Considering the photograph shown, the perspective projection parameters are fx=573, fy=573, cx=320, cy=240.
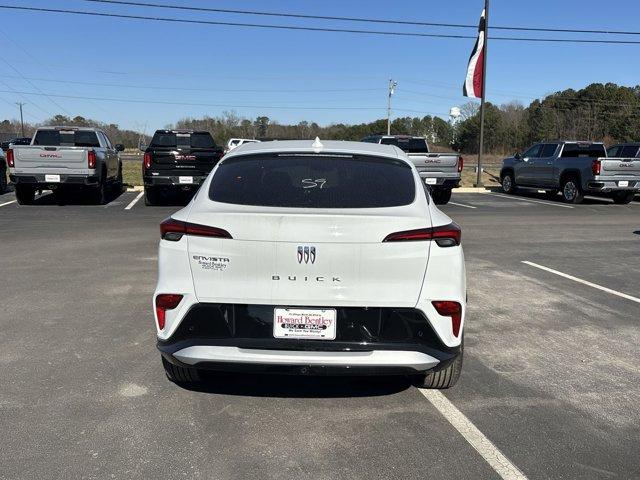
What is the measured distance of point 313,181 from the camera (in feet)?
12.6

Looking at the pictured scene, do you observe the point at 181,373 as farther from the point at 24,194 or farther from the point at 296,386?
the point at 24,194

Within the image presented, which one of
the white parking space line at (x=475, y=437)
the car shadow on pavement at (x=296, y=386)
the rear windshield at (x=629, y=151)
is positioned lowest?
the white parking space line at (x=475, y=437)

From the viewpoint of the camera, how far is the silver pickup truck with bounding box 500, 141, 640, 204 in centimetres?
1711

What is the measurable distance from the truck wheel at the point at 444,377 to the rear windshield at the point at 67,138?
14450 mm

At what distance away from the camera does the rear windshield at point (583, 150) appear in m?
18.3

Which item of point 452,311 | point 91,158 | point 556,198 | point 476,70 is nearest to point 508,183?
point 556,198

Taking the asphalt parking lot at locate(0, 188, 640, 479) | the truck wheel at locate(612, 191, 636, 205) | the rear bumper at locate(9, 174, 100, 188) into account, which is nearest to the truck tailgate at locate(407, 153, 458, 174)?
the truck wheel at locate(612, 191, 636, 205)

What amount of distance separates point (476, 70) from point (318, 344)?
71.0ft

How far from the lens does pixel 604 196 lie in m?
20.2

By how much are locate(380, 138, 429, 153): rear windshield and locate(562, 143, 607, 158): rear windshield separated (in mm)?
4704

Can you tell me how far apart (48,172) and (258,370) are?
1269 cm

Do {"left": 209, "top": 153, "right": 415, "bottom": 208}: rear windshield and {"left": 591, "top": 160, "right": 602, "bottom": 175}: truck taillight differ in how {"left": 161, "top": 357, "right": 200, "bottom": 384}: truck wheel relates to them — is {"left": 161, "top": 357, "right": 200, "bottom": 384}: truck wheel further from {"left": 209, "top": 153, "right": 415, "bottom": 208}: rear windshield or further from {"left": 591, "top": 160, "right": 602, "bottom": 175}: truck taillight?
{"left": 591, "top": 160, "right": 602, "bottom": 175}: truck taillight

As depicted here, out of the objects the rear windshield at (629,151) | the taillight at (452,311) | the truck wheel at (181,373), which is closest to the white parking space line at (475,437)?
the taillight at (452,311)

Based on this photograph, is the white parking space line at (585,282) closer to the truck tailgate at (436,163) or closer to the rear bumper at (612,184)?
the truck tailgate at (436,163)
